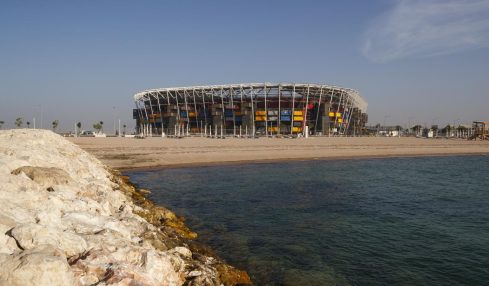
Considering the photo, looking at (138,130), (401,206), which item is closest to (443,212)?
(401,206)

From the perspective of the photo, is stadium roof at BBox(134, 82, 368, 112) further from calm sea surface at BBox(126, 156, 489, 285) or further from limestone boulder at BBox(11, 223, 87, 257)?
limestone boulder at BBox(11, 223, 87, 257)

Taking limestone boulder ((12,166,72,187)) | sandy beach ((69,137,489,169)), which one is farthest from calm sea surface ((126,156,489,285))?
sandy beach ((69,137,489,169))

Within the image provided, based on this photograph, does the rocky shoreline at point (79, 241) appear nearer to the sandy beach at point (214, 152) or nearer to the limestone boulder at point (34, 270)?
the limestone boulder at point (34, 270)

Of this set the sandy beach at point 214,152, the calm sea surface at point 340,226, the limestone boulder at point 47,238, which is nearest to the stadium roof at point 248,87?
the sandy beach at point 214,152

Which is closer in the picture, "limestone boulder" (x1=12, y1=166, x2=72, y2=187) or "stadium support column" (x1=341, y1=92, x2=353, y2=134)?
"limestone boulder" (x1=12, y1=166, x2=72, y2=187)

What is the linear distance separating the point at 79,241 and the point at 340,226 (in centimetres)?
→ 1094

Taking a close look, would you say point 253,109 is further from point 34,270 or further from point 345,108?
point 34,270

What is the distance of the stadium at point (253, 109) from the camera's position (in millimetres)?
98250

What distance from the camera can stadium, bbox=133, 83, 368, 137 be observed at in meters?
98.2

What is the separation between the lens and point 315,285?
30.4 ft

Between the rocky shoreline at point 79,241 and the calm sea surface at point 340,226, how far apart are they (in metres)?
2.00

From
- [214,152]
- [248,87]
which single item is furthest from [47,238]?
[248,87]

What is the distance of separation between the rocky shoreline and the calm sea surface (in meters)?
2.00

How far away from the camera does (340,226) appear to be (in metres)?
14.9
